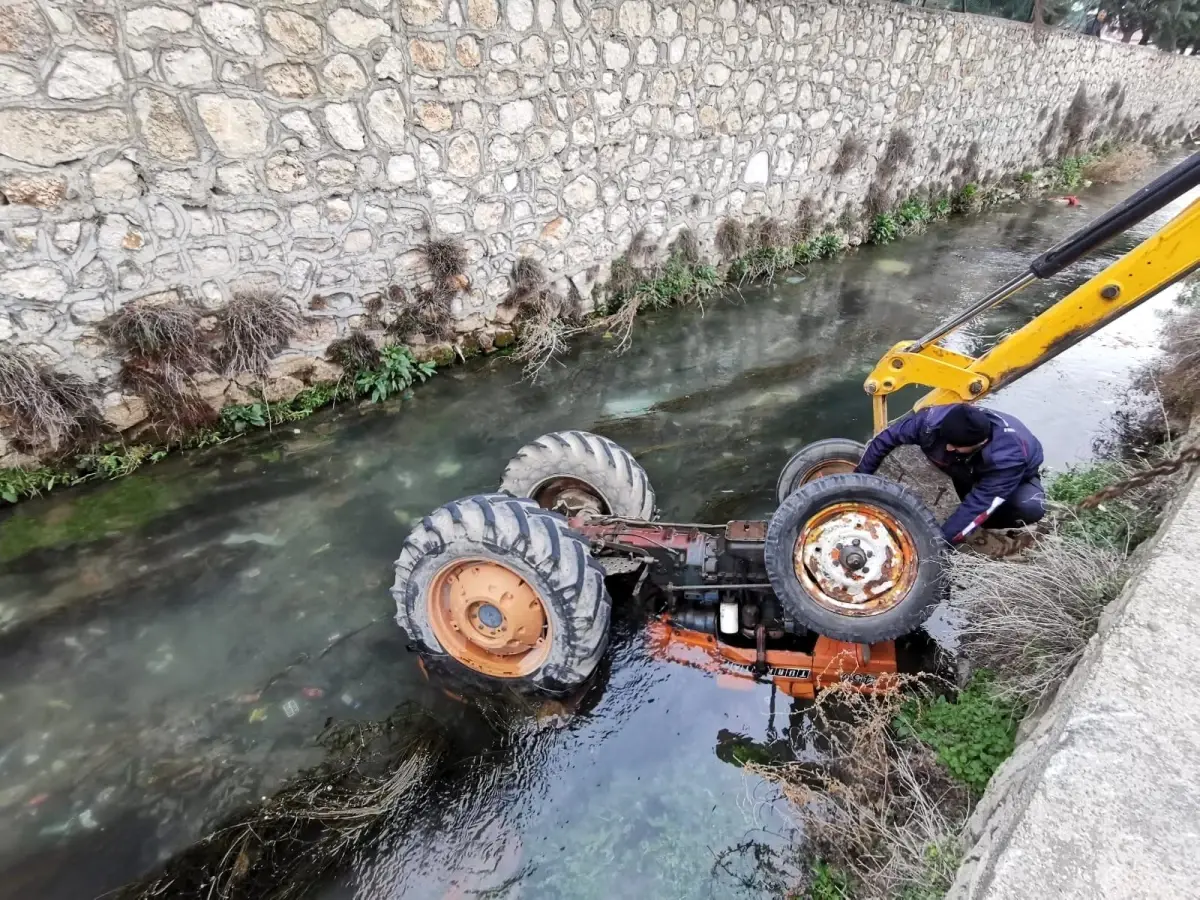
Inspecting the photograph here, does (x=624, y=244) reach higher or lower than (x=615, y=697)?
higher

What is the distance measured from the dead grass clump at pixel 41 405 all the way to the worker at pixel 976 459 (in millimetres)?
5249

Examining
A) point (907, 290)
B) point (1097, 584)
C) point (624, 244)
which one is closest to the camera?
point (1097, 584)

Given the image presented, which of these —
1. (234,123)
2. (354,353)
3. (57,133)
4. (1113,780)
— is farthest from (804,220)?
(1113,780)

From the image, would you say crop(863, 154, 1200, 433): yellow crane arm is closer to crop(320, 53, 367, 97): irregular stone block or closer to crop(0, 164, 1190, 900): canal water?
crop(0, 164, 1190, 900): canal water

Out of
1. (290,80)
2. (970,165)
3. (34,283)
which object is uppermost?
(290,80)

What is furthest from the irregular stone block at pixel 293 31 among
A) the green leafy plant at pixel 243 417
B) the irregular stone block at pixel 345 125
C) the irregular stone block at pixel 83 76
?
the green leafy plant at pixel 243 417

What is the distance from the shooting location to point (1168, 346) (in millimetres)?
6871

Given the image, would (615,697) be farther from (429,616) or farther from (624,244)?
(624,244)

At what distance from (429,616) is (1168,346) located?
25.8ft

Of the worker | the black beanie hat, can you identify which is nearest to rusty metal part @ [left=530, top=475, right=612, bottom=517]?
the worker

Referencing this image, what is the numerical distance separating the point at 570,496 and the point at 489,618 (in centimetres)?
97

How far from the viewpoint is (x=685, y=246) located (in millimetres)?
8078

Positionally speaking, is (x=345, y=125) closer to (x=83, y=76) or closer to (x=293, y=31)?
(x=293, y=31)

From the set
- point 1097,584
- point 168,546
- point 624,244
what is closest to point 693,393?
point 624,244
